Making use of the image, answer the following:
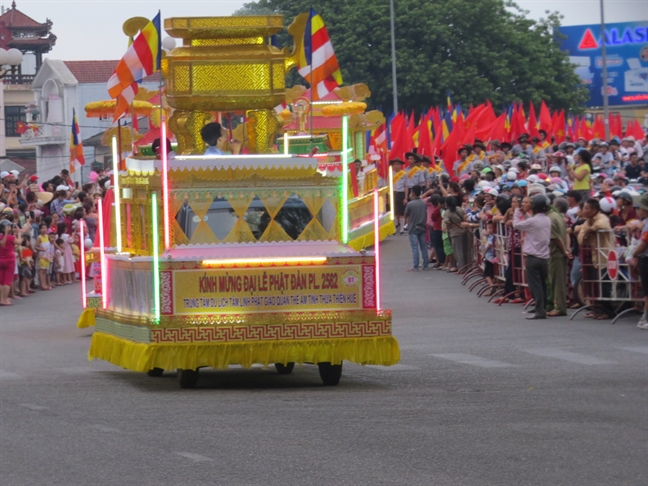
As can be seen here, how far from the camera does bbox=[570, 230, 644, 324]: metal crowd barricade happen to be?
18.3 metres

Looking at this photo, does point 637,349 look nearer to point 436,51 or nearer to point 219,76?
point 219,76

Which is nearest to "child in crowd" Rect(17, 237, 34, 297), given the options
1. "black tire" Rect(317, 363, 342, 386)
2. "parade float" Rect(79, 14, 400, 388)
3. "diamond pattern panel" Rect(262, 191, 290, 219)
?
"parade float" Rect(79, 14, 400, 388)

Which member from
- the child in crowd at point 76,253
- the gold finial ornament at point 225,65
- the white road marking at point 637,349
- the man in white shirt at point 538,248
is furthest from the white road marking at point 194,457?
the child in crowd at point 76,253

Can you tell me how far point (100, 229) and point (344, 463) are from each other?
7.19 meters

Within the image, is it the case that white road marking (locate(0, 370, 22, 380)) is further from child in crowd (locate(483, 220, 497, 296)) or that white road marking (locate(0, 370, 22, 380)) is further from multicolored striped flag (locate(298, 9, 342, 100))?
child in crowd (locate(483, 220, 497, 296))

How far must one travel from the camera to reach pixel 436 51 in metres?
68.2

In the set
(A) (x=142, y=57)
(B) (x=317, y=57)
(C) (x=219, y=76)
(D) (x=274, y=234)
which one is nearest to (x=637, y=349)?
(D) (x=274, y=234)

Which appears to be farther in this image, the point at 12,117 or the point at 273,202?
the point at 12,117

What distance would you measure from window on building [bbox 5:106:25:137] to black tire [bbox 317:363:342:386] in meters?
76.7

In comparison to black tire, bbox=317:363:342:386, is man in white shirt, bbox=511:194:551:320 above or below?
above

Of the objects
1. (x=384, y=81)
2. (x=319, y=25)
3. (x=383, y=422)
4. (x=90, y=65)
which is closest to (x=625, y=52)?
(x=384, y=81)

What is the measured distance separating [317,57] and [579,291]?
19.3 ft

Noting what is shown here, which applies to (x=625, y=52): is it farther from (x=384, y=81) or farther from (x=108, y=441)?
(x=108, y=441)

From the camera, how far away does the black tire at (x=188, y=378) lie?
13105mm
